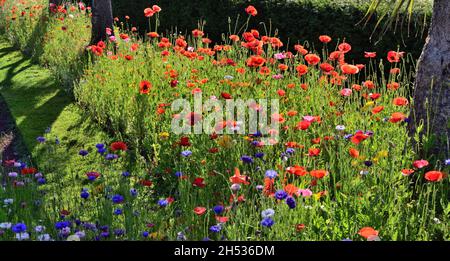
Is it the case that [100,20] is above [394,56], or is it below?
below

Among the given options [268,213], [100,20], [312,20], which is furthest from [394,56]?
[100,20]

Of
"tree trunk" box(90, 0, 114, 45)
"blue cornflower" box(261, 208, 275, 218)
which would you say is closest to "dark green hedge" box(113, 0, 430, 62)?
"tree trunk" box(90, 0, 114, 45)

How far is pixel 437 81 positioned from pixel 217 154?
170 centimetres

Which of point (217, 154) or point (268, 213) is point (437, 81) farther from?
point (268, 213)

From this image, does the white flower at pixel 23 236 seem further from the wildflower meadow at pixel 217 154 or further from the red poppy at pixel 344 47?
the red poppy at pixel 344 47

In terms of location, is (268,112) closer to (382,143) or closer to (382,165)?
(382,143)

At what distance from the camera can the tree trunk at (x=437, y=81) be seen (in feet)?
14.1

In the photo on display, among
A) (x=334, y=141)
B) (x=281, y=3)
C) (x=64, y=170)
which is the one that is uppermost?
(x=281, y=3)

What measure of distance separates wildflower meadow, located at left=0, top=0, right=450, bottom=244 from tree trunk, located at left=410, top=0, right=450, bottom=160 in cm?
9

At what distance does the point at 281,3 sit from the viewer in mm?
8500

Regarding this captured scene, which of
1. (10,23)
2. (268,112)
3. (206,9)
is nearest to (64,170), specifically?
(268,112)

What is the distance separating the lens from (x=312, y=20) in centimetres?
803

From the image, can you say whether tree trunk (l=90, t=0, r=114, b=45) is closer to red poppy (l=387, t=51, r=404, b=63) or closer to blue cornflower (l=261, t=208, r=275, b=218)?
red poppy (l=387, t=51, r=404, b=63)
